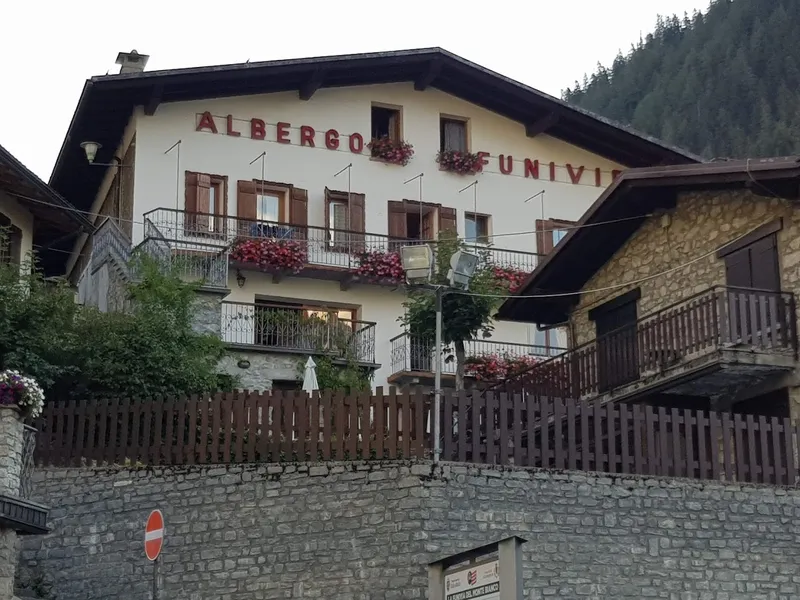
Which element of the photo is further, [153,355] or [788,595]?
[153,355]

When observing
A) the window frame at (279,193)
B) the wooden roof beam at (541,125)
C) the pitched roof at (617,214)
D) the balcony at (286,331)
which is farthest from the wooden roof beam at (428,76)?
the pitched roof at (617,214)

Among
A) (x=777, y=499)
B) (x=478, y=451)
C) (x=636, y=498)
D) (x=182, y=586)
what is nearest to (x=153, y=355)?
(x=182, y=586)

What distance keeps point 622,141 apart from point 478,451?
1637cm

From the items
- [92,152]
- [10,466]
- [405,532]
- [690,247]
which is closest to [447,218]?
[92,152]

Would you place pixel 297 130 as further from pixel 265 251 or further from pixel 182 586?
pixel 182 586

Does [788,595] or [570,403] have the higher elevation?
[570,403]

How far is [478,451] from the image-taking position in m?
15.8

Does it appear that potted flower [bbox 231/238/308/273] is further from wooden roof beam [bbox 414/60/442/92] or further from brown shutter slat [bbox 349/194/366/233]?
wooden roof beam [bbox 414/60/442/92]

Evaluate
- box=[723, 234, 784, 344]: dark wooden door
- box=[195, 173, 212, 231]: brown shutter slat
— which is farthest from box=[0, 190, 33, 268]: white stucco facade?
box=[723, 234, 784, 344]: dark wooden door

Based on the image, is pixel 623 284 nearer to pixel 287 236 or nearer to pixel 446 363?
pixel 446 363

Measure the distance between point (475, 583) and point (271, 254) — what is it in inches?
582

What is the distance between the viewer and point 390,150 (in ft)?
95.5

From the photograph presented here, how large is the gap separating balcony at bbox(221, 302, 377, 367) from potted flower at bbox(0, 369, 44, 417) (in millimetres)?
8847

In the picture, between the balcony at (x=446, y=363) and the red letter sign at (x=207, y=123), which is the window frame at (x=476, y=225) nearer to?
the balcony at (x=446, y=363)
